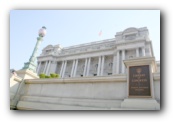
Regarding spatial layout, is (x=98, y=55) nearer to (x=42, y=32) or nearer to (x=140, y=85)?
(x=42, y=32)

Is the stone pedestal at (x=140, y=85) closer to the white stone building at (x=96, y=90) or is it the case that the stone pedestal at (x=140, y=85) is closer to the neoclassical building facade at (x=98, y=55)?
the white stone building at (x=96, y=90)

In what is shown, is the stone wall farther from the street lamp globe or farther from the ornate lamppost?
the street lamp globe

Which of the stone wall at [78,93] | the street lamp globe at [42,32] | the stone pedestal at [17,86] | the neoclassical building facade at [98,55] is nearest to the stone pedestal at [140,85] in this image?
the stone wall at [78,93]

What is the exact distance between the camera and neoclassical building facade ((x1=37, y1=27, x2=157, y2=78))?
76.1ft

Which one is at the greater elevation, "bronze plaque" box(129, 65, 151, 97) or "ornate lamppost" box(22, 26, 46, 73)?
"ornate lamppost" box(22, 26, 46, 73)

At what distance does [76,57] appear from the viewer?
1193 inches

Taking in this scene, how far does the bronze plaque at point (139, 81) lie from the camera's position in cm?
354

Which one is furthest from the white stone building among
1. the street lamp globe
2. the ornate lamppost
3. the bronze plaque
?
the street lamp globe

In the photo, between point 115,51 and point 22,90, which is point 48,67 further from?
point 22,90

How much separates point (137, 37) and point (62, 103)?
2247 centimetres

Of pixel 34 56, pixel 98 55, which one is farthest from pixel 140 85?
pixel 98 55

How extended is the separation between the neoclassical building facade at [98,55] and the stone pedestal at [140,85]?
665 inches

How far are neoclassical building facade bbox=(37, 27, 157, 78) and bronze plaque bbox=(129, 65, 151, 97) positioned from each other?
55.6 feet
